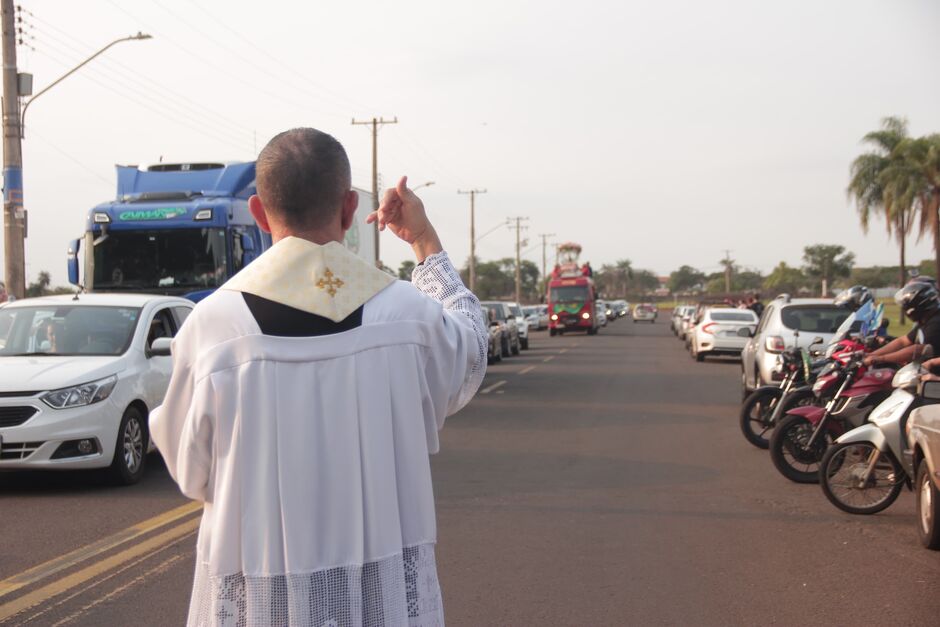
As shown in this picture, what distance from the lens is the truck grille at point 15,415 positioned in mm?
8375

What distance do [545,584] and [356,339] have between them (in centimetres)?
401

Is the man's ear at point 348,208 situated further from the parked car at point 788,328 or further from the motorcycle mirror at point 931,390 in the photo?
the parked car at point 788,328

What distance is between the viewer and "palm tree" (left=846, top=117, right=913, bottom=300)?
132ft

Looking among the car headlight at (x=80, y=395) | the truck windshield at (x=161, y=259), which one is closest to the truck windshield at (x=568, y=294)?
the truck windshield at (x=161, y=259)

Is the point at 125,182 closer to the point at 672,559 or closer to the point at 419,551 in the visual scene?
the point at 672,559

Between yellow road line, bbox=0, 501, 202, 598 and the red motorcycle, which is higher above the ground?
the red motorcycle

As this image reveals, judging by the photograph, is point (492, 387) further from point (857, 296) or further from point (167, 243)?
point (857, 296)

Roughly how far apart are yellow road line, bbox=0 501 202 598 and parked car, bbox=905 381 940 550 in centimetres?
528

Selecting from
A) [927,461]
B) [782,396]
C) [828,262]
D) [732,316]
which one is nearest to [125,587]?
[927,461]

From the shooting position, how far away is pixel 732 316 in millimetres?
28516

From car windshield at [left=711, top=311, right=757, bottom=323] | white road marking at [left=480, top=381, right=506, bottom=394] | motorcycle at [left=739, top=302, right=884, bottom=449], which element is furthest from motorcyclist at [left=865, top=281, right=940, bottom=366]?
car windshield at [left=711, top=311, right=757, bottom=323]

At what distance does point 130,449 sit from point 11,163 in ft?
29.5

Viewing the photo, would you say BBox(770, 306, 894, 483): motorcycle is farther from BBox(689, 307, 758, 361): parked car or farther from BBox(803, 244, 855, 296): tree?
BBox(803, 244, 855, 296): tree

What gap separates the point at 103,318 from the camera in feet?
33.0
